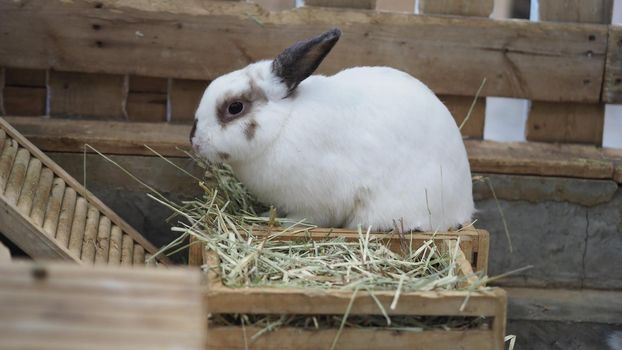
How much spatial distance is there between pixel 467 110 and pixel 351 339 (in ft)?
7.37

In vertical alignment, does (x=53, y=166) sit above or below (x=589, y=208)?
above

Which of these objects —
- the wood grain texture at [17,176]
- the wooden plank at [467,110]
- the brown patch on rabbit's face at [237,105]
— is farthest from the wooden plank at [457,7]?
the wood grain texture at [17,176]

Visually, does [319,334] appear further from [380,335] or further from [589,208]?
[589,208]

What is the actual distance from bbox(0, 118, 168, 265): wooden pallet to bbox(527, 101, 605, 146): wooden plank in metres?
2.16

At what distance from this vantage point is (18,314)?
159cm

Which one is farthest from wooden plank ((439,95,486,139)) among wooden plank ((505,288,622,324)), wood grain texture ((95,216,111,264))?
wood grain texture ((95,216,111,264))

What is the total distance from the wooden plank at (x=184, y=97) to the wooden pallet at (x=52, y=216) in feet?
2.66

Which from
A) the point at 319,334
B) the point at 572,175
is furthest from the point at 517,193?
the point at 319,334

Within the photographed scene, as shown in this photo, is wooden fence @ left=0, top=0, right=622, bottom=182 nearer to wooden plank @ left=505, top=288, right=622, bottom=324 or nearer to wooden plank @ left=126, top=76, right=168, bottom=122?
wooden plank @ left=126, top=76, right=168, bottom=122

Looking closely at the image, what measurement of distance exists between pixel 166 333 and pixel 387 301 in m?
1.21

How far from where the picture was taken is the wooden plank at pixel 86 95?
14.8 feet

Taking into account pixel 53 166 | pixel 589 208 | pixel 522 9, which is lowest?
pixel 589 208

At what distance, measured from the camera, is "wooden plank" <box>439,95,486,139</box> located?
4660 mm

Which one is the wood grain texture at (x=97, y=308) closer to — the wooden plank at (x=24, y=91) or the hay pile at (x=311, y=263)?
the hay pile at (x=311, y=263)
